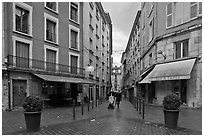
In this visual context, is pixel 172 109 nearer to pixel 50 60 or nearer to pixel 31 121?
pixel 31 121

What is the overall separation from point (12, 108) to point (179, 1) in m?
14.9

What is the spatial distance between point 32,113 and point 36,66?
30.5 feet

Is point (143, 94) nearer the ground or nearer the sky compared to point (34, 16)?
nearer the ground

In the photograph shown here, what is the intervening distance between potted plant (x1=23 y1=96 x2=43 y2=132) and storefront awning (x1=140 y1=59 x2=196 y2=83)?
1002 centimetres

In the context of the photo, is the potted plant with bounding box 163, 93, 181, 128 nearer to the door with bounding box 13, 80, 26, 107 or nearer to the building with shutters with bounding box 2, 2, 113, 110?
the building with shutters with bounding box 2, 2, 113, 110

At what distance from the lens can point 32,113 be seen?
235 inches

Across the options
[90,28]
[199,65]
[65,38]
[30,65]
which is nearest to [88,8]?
[90,28]

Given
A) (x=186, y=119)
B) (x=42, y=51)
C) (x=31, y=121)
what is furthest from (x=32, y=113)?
(x=42, y=51)

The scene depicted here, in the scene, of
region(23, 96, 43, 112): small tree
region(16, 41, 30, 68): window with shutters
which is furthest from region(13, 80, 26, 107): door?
region(23, 96, 43, 112): small tree

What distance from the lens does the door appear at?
12852mm

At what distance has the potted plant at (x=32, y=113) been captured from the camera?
593 centimetres

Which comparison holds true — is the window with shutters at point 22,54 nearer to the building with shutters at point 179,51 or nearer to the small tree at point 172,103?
the building with shutters at point 179,51

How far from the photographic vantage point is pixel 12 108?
1239 cm

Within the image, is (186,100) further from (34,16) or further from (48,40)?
(34,16)
